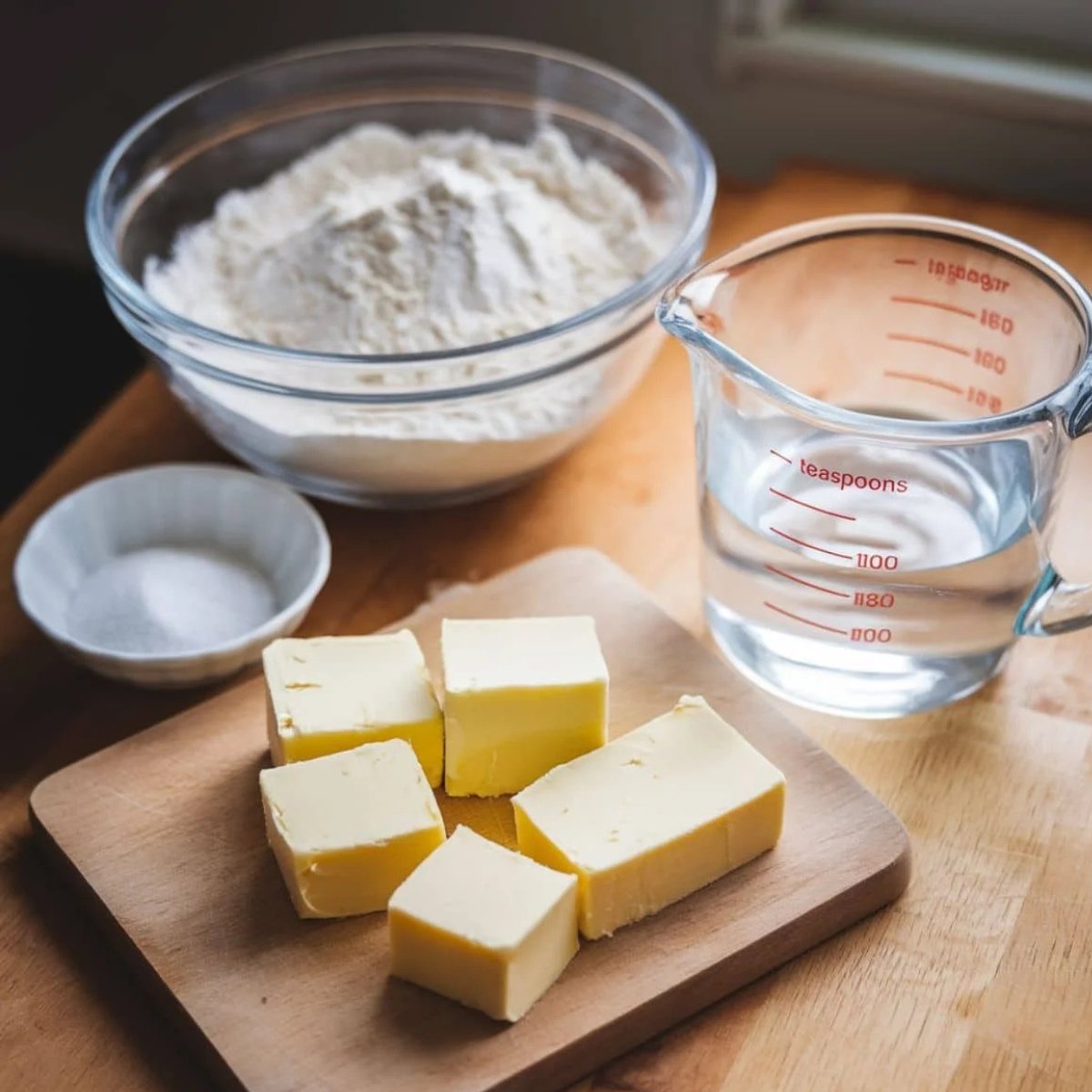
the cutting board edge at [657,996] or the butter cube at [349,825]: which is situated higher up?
the butter cube at [349,825]

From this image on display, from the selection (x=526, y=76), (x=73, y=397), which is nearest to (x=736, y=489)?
(x=526, y=76)

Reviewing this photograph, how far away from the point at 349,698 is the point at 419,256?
1.28 ft

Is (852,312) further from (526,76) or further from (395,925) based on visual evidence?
(395,925)

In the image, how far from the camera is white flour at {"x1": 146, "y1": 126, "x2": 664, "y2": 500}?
106cm

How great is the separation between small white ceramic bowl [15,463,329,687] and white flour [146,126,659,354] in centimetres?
12

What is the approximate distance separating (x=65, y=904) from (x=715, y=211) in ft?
3.12

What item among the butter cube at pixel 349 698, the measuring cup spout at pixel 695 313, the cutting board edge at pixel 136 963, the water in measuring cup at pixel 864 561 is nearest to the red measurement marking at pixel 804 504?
the water in measuring cup at pixel 864 561

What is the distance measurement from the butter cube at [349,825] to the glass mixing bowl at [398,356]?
30 centimetres

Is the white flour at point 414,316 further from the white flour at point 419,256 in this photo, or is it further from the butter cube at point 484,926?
the butter cube at point 484,926

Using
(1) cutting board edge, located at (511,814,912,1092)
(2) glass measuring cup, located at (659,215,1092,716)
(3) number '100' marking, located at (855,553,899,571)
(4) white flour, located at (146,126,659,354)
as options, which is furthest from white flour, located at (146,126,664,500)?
(1) cutting board edge, located at (511,814,912,1092)

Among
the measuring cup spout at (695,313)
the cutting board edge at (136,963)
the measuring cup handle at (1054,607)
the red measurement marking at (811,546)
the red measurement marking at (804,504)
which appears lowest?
the cutting board edge at (136,963)

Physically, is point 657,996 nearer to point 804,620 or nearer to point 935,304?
point 804,620

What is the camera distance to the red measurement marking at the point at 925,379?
1093 mm

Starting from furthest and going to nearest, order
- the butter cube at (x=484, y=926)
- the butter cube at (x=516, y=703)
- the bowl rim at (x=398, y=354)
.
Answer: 1. the bowl rim at (x=398, y=354)
2. the butter cube at (x=516, y=703)
3. the butter cube at (x=484, y=926)
